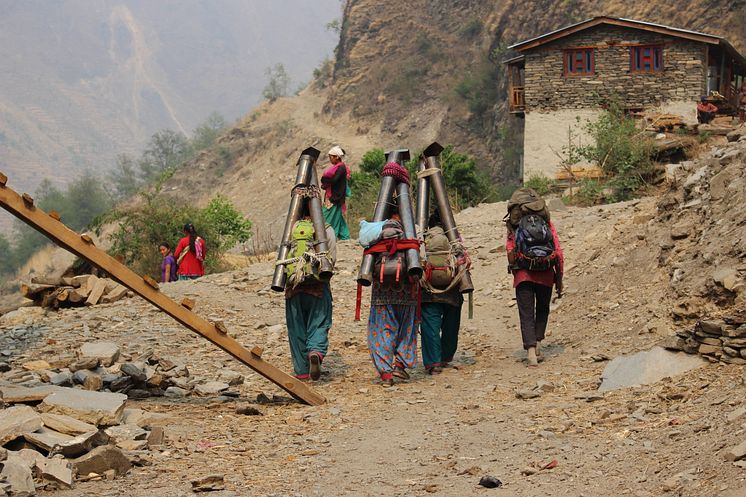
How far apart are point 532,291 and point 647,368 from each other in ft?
7.77

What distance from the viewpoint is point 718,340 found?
7.64m

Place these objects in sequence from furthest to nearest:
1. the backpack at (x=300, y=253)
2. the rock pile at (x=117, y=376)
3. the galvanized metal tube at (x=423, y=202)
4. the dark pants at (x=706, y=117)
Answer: the dark pants at (x=706, y=117), the galvanized metal tube at (x=423, y=202), the backpack at (x=300, y=253), the rock pile at (x=117, y=376)

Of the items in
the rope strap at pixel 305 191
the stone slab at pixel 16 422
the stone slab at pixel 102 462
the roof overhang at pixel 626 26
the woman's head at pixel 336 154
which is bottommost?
the stone slab at pixel 102 462

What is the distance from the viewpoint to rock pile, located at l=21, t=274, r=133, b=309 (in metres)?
14.1

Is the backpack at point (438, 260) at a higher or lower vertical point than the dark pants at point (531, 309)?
higher

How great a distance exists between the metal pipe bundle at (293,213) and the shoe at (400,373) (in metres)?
1.31

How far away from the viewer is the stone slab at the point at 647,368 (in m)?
7.82

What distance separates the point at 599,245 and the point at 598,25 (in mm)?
21110

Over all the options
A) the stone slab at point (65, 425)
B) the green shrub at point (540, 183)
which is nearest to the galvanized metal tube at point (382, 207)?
the stone slab at point (65, 425)

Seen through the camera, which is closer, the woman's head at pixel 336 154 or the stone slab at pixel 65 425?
the stone slab at pixel 65 425

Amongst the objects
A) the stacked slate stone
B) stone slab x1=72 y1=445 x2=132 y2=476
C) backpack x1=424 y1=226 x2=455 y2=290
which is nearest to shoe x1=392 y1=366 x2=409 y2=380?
backpack x1=424 y1=226 x2=455 y2=290

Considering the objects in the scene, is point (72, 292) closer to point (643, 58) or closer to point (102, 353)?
point (102, 353)

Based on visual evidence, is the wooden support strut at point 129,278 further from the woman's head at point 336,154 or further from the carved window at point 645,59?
the carved window at point 645,59

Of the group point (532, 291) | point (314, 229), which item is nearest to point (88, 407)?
point (314, 229)
